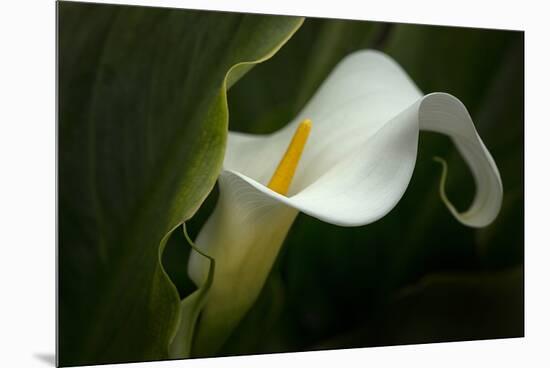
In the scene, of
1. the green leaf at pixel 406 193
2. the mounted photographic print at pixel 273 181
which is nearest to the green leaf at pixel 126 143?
the mounted photographic print at pixel 273 181

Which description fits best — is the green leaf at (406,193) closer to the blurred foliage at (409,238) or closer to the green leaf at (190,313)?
the blurred foliage at (409,238)

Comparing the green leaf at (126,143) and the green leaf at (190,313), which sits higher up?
the green leaf at (126,143)

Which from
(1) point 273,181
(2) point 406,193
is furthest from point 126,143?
(2) point 406,193

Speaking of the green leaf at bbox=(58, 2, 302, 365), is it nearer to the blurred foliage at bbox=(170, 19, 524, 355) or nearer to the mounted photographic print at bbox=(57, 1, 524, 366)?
the mounted photographic print at bbox=(57, 1, 524, 366)

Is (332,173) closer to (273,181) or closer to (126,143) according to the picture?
(273,181)

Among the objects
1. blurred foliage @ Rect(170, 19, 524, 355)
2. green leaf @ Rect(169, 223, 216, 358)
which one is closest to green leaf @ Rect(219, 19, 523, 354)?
blurred foliage @ Rect(170, 19, 524, 355)

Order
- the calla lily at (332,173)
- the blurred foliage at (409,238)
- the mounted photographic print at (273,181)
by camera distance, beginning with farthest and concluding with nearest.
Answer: the blurred foliage at (409,238)
the mounted photographic print at (273,181)
the calla lily at (332,173)

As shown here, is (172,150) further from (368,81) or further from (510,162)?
(510,162)

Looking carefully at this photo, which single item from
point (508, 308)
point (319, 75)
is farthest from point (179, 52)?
point (508, 308)
